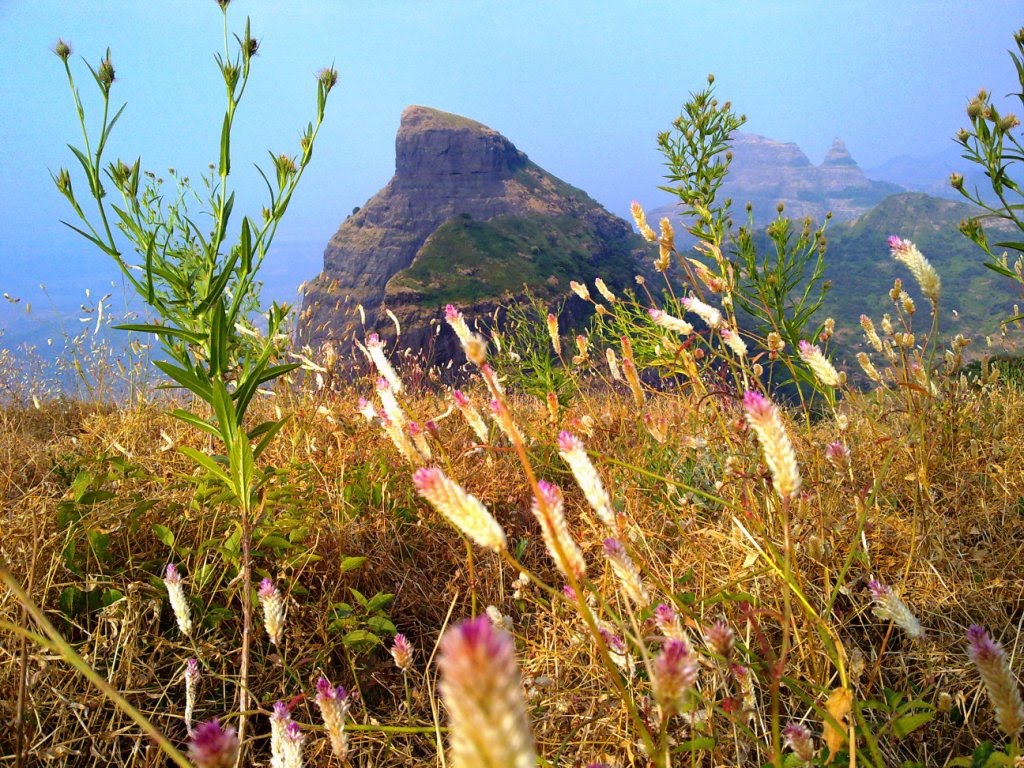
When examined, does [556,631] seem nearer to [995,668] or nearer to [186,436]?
[995,668]

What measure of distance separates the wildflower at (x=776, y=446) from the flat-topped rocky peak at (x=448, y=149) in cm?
11440

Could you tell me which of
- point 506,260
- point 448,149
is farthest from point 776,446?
point 448,149

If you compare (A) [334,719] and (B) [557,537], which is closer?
(B) [557,537]

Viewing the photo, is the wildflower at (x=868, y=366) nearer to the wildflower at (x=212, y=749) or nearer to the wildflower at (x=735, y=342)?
the wildflower at (x=735, y=342)

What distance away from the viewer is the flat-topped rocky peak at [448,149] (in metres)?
109

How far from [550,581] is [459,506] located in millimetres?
1736

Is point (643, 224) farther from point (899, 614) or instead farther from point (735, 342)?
point (899, 614)

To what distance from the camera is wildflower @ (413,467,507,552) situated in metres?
0.74

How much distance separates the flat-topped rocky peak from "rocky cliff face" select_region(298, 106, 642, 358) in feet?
0.59

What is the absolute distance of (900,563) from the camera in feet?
6.73

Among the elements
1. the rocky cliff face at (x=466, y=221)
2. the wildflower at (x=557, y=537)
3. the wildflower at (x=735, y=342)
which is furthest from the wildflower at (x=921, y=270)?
the rocky cliff face at (x=466, y=221)

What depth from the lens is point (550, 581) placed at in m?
2.36

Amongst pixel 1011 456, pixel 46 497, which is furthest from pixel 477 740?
pixel 1011 456

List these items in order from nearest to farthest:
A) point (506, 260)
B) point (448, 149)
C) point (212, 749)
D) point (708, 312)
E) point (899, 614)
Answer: point (212, 749) → point (899, 614) → point (708, 312) → point (506, 260) → point (448, 149)
